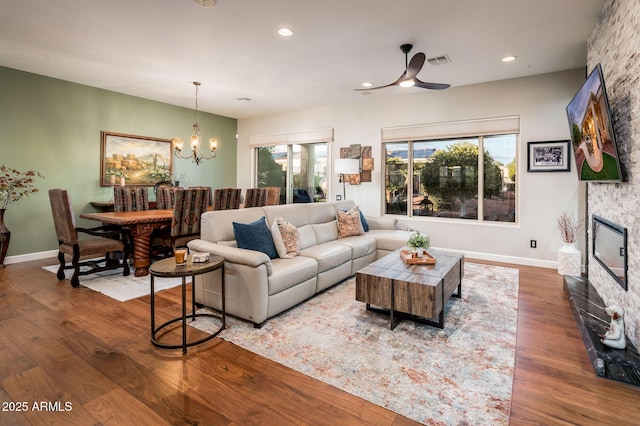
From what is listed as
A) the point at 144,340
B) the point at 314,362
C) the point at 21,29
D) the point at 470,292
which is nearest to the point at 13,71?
the point at 21,29

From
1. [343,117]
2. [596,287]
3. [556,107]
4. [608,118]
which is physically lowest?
[596,287]

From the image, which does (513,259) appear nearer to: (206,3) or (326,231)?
(326,231)

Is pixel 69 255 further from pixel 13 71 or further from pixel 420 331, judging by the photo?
pixel 420 331

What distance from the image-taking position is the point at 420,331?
265cm

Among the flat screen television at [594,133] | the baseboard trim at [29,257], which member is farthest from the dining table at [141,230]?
the flat screen television at [594,133]

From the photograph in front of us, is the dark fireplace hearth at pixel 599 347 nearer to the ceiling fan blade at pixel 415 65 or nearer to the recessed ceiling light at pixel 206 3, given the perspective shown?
the ceiling fan blade at pixel 415 65

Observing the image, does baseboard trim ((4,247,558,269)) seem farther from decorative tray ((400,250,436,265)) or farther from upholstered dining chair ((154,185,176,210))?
decorative tray ((400,250,436,265))

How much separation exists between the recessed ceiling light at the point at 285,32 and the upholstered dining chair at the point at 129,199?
3386 mm

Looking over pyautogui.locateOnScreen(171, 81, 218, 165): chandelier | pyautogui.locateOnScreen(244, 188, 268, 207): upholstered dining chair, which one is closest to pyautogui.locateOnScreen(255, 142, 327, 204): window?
pyautogui.locateOnScreen(171, 81, 218, 165): chandelier

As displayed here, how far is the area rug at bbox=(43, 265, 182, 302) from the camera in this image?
11.6 feet

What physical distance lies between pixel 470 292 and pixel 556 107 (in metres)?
3.05

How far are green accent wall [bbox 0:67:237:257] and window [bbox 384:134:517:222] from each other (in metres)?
4.87

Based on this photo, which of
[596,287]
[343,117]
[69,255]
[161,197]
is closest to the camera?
[596,287]

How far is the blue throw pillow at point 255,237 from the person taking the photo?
10.1ft
